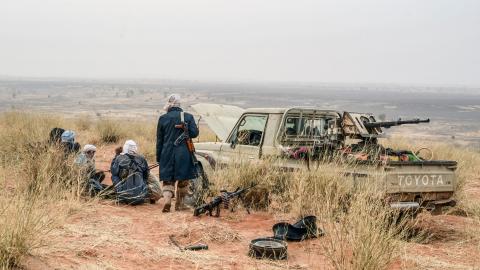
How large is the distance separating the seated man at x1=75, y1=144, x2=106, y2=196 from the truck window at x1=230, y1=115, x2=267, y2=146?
2.29 m

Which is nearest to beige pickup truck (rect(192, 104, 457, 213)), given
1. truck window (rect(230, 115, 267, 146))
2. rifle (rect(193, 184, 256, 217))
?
truck window (rect(230, 115, 267, 146))

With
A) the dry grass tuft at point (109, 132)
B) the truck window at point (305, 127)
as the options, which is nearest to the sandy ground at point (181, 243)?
the truck window at point (305, 127)

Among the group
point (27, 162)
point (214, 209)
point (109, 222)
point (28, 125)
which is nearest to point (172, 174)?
point (214, 209)

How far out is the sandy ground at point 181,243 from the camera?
17.8 feet

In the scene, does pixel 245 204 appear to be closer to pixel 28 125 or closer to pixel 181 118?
pixel 181 118

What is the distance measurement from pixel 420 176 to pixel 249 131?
2.99m

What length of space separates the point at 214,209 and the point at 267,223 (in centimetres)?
96

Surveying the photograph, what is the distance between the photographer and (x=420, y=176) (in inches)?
288

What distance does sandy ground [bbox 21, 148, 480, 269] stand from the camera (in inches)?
214

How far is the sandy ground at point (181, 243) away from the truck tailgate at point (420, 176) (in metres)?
0.73

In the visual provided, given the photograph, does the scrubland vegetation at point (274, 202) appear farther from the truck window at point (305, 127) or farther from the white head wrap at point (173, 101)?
the white head wrap at point (173, 101)

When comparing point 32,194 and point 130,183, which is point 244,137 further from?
point 32,194

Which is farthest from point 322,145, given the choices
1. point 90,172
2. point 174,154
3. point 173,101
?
point 90,172

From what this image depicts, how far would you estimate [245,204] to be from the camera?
856 centimetres
